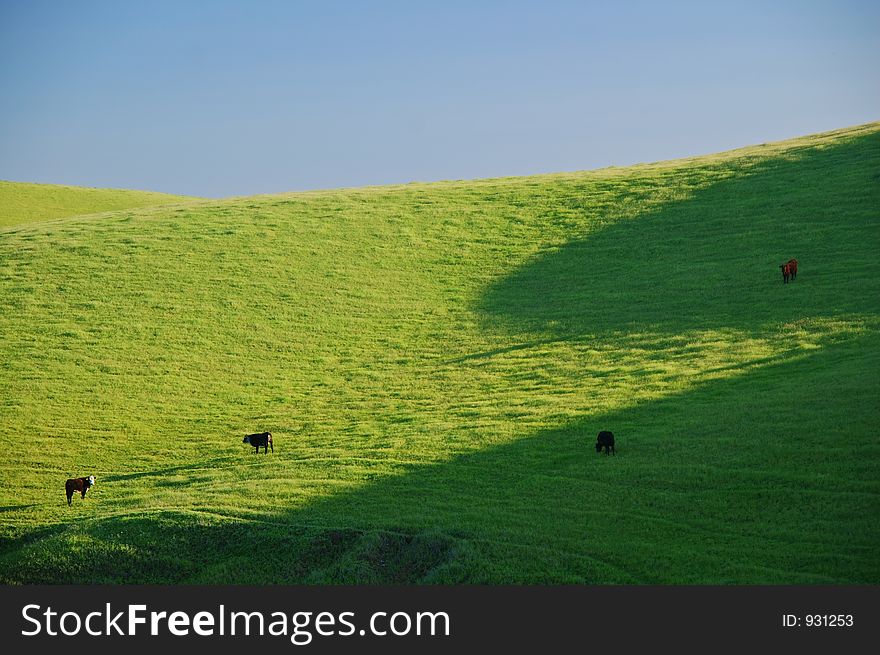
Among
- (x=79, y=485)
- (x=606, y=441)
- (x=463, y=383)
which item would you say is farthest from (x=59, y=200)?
(x=606, y=441)

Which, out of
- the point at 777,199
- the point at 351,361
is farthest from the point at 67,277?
the point at 777,199

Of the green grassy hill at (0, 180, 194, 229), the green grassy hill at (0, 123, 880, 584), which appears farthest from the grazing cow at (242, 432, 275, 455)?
the green grassy hill at (0, 180, 194, 229)

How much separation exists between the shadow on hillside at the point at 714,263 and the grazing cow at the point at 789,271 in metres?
0.37

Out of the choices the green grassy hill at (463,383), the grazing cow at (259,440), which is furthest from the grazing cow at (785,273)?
the grazing cow at (259,440)

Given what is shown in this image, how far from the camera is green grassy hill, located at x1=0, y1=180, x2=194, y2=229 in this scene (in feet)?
239

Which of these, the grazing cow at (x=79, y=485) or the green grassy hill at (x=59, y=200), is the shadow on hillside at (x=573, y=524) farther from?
the green grassy hill at (x=59, y=200)

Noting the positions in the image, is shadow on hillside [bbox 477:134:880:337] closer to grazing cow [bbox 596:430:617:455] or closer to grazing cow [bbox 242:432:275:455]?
grazing cow [bbox 596:430:617:455]

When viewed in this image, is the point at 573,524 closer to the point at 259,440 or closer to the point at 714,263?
the point at 259,440

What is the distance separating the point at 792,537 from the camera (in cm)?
1625

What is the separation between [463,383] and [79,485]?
41.8 feet

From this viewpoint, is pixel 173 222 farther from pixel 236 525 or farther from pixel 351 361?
pixel 236 525

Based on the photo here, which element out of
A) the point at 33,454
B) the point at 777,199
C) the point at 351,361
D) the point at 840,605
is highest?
the point at 777,199

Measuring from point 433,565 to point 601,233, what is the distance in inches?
1272

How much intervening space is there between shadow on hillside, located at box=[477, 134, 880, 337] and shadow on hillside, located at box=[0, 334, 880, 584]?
36.3 feet
